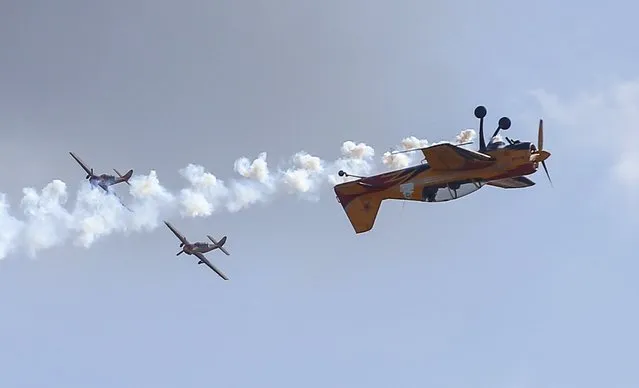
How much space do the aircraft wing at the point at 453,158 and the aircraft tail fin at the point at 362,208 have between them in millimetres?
6618

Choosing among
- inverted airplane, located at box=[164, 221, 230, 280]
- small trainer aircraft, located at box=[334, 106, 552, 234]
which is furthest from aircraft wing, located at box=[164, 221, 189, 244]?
small trainer aircraft, located at box=[334, 106, 552, 234]

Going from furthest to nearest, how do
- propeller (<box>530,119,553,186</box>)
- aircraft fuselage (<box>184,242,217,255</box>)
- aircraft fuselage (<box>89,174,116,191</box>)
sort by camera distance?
aircraft fuselage (<box>184,242,217,255</box>) < aircraft fuselage (<box>89,174,116,191</box>) < propeller (<box>530,119,553,186</box>)

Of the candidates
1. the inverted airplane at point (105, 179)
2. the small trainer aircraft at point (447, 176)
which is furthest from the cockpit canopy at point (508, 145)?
the inverted airplane at point (105, 179)

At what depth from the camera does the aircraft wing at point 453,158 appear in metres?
55.2

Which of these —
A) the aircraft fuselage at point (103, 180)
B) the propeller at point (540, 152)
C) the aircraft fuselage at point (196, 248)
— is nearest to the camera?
the propeller at point (540, 152)

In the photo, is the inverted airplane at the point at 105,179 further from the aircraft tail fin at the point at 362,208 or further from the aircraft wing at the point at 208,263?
the aircraft tail fin at the point at 362,208

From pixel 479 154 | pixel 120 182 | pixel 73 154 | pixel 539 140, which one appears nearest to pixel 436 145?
pixel 479 154

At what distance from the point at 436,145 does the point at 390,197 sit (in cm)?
772

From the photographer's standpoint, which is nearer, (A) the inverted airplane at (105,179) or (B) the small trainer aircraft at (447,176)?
(B) the small trainer aircraft at (447,176)

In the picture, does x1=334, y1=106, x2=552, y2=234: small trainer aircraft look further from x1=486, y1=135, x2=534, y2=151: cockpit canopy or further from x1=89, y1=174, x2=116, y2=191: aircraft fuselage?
x1=89, y1=174, x2=116, y2=191: aircraft fuselage

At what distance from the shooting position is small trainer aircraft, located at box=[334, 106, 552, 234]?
2176 inches

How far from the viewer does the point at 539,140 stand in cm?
5528

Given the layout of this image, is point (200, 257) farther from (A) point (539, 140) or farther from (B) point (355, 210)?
(A) point (539, 140)

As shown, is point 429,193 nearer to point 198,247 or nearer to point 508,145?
point 508,145
